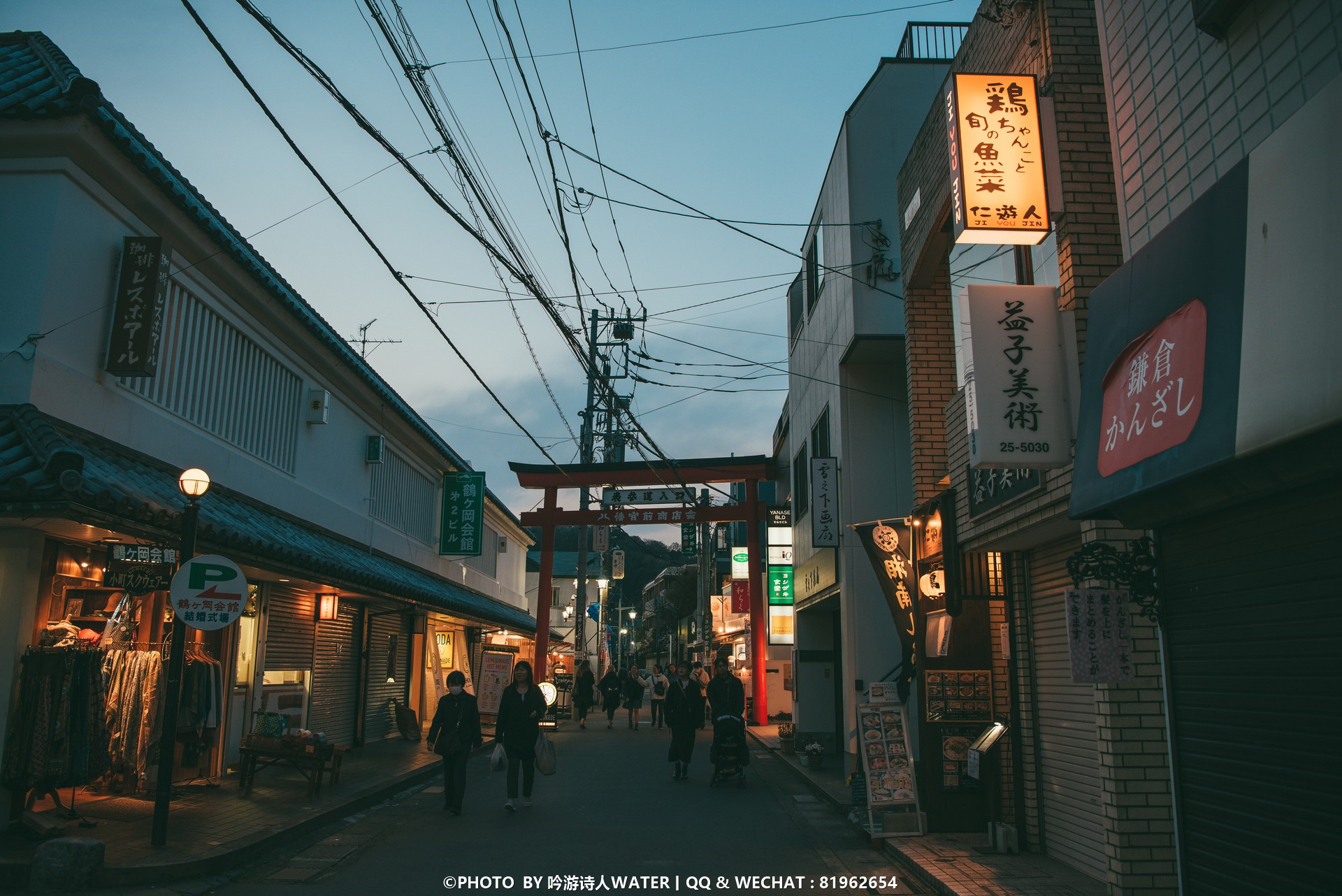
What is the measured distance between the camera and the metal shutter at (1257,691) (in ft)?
14.5

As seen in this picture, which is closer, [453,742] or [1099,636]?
[1099,636]

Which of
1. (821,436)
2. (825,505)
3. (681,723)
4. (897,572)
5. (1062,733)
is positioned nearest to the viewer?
(1062,733)

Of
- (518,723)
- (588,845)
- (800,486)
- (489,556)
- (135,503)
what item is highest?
(800,486)

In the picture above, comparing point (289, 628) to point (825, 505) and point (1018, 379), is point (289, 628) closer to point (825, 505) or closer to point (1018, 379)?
point (825, 505)

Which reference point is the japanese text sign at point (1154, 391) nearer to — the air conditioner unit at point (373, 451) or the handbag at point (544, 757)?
the handbag at point (544, 757)

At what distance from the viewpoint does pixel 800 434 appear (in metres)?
22.4

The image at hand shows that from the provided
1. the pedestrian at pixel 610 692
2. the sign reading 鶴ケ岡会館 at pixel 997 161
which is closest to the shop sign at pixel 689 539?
the pedestrian at pixel 610 692

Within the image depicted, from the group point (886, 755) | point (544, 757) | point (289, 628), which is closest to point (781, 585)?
point (289, 628)

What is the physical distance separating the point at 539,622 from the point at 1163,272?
2647cm

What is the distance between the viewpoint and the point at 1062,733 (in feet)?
29.0

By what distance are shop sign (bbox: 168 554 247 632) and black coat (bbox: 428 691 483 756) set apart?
321cm

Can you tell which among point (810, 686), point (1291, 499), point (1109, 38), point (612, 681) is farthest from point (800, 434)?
point (1291, 499)

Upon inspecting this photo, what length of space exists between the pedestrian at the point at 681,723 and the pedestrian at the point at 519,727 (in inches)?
149

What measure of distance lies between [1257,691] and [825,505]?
1155 cm
